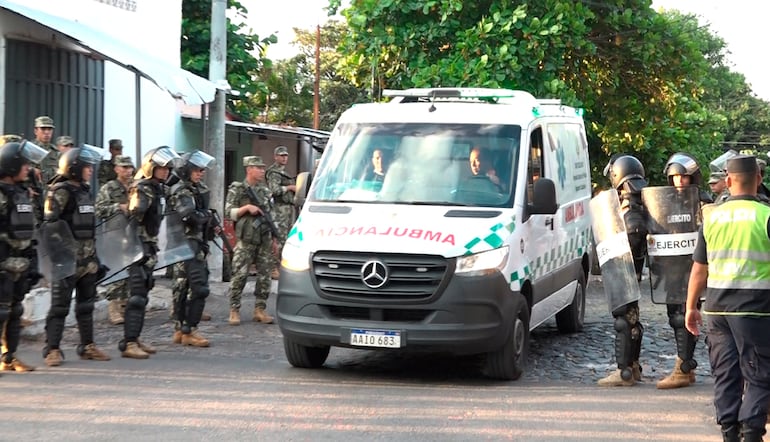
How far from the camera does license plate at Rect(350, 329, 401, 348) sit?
741 cm

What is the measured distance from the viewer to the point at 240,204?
36.1 ft

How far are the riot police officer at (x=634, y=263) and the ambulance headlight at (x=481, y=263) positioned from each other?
1.05 meters

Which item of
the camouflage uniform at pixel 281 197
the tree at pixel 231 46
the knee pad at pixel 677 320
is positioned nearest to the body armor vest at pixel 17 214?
the knee pad at pixel 677 320

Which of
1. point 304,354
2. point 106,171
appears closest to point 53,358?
point 304,354

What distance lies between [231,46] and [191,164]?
1189 cm

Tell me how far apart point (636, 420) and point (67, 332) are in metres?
5.95

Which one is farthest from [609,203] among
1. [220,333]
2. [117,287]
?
[117,287]

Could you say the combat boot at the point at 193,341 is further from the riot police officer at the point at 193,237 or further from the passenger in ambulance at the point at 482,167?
the passenger in ambulance at the point at 482,167

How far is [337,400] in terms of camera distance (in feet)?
23.1

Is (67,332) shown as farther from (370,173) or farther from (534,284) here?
(534,284)

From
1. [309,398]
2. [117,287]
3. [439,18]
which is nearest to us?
[309,398]

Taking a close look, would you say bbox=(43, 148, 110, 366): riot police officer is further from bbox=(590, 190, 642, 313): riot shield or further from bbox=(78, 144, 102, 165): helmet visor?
bbox=(590, 190, 642, 313): riot shield

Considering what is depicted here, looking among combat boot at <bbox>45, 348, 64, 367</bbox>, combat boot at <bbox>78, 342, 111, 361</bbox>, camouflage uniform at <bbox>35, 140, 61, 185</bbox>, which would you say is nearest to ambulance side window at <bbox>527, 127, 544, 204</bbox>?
combat boot at <bbox>78, 342, 111, 361</bbox>

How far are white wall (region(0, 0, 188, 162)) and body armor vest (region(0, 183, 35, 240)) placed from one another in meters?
4.79
